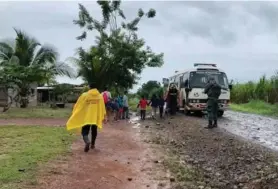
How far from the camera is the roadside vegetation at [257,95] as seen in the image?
3535 centimetres

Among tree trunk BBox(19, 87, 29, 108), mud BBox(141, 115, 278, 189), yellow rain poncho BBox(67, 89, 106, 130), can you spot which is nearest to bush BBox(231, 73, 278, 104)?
tree trunk BBox(19, 87, 29, 108)

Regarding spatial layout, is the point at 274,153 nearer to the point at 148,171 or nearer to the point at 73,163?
the point at 148,171

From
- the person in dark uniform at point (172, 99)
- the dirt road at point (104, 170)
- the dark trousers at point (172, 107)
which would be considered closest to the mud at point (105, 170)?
the dirt road at point (104, 170)

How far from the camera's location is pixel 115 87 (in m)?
35.3

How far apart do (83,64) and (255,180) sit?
997 inches

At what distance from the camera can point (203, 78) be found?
22.7 metres

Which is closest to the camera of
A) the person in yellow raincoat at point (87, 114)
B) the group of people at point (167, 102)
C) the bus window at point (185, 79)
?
the person in yellow raincoat at point (87, 114)

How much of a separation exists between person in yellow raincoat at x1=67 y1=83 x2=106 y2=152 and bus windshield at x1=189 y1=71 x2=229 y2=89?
11.4 metres

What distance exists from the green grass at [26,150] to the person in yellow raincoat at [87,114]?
24.8 inches

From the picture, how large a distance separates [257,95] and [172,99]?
18445 mm

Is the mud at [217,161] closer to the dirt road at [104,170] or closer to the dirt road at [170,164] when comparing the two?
the dirt road at [170,164]

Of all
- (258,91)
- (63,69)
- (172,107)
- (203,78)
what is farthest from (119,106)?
(258,91)

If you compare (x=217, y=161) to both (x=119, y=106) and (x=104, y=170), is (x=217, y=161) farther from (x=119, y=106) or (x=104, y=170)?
(x=119, y=106)

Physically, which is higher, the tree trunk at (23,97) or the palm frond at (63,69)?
the palm frond at (63,69)
